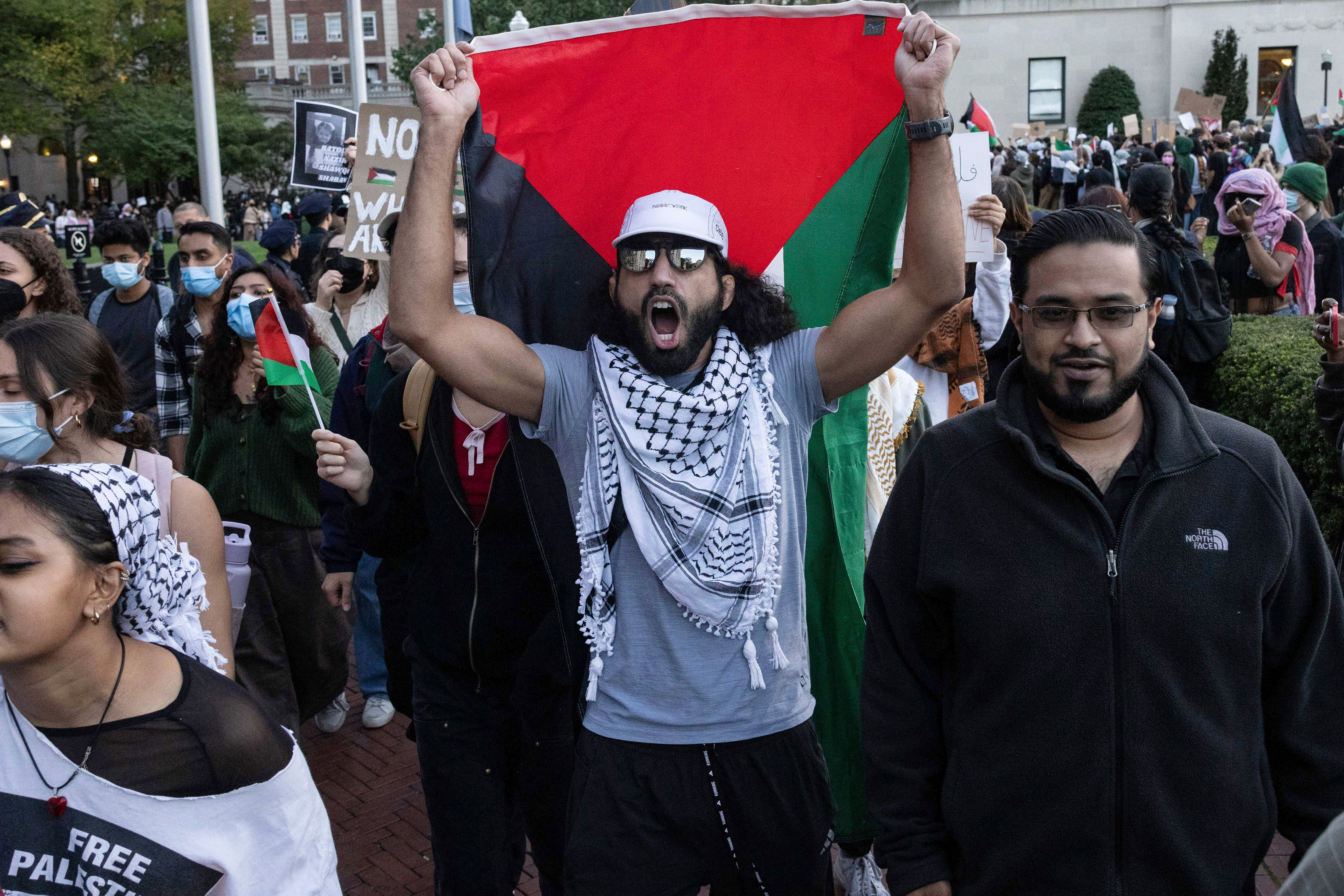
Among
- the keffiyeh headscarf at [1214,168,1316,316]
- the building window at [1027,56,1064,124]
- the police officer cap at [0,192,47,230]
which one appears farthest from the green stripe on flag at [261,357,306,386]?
the building window at [1027,56,1064,124]

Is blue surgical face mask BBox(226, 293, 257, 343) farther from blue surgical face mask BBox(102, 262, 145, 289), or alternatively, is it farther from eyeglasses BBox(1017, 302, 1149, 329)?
eyeglasses BBox(1017, 302, 1149, 329)

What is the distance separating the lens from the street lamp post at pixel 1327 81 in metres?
37.2

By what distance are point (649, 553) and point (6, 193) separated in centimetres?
765

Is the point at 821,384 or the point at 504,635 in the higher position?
the point at 821,384

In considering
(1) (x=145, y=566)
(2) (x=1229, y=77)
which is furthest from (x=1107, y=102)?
(1) (x=145, y=566)

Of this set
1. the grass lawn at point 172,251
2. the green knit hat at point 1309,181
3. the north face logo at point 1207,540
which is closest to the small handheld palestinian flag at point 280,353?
the north face logo at point 1207,540

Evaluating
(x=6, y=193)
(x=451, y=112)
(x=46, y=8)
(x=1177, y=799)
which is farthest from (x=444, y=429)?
(x=46, y=8)

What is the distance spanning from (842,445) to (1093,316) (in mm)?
943

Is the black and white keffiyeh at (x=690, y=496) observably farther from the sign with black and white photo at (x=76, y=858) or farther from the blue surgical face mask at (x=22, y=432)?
the blue surgical face mask at (x=22, y=432)

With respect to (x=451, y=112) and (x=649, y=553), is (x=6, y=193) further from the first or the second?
(x=649, y=553)

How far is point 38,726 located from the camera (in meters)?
2.37

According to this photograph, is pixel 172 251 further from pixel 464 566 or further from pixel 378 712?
pixel 464 566

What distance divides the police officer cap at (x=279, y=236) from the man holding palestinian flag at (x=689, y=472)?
280 inches

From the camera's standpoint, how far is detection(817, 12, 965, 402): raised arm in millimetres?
2719
